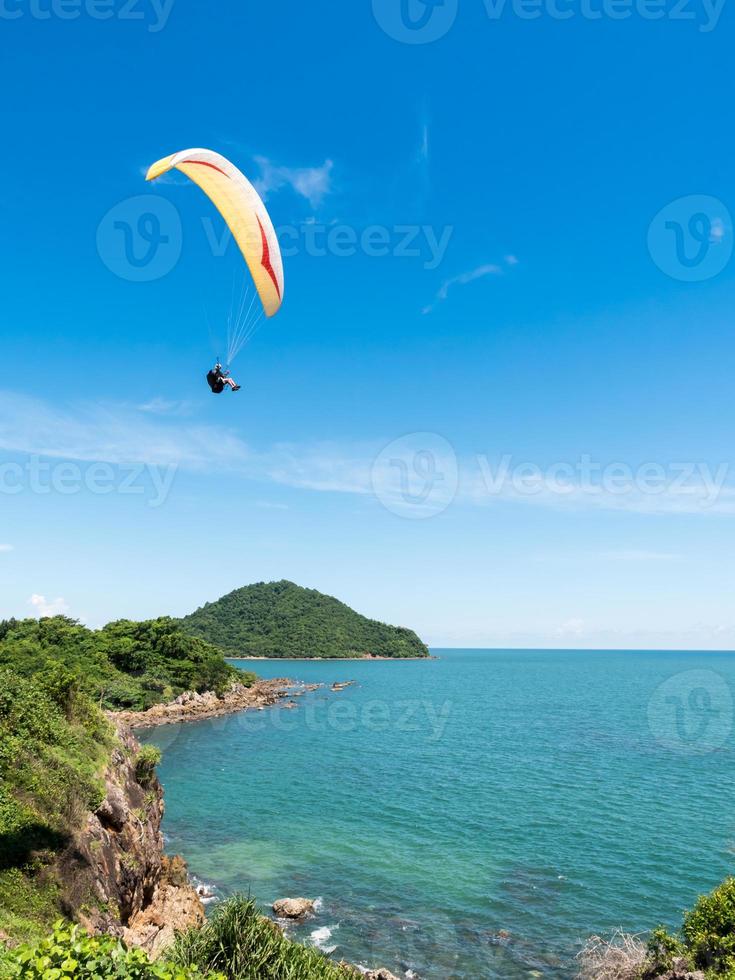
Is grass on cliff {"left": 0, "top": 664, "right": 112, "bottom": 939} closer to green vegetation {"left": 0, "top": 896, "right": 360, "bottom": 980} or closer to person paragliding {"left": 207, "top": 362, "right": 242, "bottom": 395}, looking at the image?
green vegetation {"left": 0, "top": 896, "right": 360, "bottom": 980}

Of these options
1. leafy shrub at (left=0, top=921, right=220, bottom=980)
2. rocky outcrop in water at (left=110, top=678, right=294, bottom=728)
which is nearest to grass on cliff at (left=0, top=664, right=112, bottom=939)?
leafy shrub at (left=0, top=921, right=220, bottom=980)

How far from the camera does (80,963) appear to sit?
6.86 m

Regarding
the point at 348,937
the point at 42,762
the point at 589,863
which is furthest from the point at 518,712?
the point at 42,762

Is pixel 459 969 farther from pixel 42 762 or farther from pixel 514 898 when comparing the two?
pixel 42 762

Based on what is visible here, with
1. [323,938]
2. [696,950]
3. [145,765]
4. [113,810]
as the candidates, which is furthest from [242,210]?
[323,938]

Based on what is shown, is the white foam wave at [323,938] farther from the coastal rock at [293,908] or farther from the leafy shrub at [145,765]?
the leafy shrub at [145,765]

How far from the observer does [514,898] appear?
2417cm

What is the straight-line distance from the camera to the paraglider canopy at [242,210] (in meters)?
16.3

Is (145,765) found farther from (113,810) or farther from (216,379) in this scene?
(216,379)

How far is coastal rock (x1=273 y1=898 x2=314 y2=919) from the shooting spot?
22.0 meters

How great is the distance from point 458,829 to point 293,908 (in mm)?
13539

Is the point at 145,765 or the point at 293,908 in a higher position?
the point at 145,765

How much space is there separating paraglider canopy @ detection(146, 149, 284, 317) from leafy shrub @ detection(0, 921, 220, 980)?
14868 millimetres

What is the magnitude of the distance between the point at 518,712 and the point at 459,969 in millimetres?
68348
